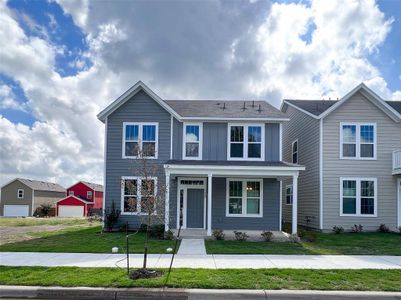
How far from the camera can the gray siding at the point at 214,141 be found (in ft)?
59.3

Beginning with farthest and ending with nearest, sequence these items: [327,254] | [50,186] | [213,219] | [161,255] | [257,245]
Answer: [50,186], [213,219], [257,245], [327,254], [161,255]

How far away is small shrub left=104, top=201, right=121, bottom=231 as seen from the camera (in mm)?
17141

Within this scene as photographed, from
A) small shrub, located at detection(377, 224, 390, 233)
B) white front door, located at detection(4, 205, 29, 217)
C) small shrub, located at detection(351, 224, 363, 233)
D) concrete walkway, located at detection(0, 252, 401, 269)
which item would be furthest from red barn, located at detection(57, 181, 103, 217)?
concrete walkway, located at detection(0, 252, 401, 269)

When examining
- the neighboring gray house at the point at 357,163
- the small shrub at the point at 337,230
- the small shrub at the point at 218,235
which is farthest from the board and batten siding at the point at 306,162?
the small shrub at the point at 218,235

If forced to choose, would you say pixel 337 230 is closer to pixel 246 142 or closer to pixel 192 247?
pixel 246 142

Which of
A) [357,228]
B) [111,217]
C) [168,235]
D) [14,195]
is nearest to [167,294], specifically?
[168,235]

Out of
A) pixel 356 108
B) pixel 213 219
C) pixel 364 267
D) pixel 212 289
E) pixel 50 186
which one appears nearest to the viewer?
pixel 212 289

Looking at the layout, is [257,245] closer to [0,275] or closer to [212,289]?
[212,289]

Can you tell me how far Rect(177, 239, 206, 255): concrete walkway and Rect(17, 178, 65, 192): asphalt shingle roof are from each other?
41088mm

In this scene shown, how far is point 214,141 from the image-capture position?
18156mm

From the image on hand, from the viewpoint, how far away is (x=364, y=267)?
31.0 feet

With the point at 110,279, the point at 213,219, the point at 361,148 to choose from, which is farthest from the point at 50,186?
the point at 110,279

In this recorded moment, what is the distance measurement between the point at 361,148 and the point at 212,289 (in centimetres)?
1456

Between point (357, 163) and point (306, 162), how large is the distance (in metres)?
2.86
